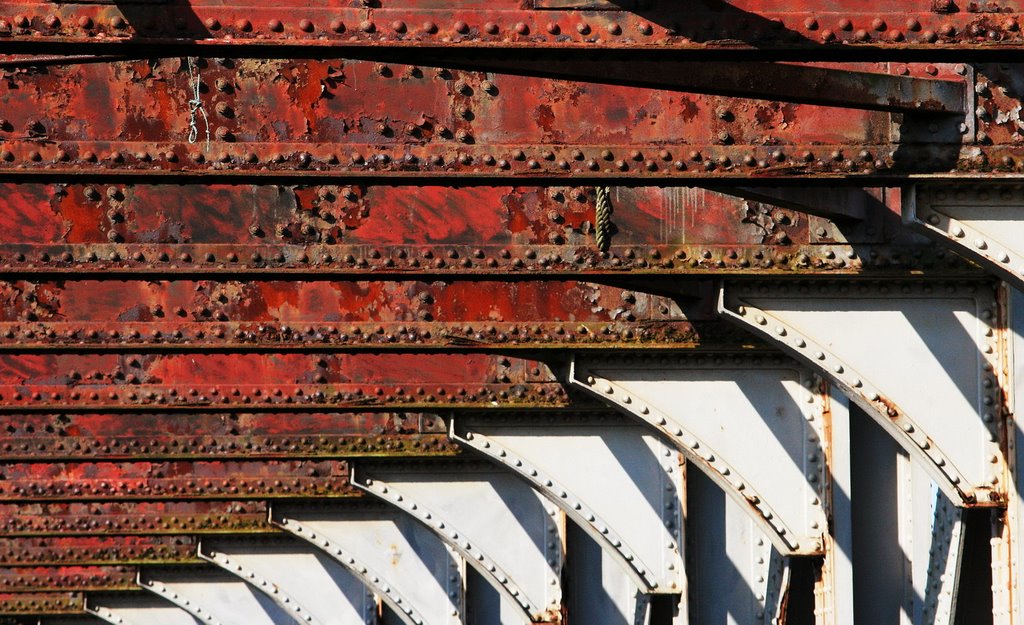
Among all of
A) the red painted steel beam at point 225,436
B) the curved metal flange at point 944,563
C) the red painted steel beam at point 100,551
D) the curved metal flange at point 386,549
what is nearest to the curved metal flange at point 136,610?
the red painted steel beam at point 100,551

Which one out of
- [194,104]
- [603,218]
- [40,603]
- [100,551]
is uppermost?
[194,104]

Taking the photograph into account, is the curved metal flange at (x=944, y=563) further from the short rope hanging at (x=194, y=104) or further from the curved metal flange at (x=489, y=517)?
the curved metal flange at (x=489, y=517)

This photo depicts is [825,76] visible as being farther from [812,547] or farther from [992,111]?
[812,547]

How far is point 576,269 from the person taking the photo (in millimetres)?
12102

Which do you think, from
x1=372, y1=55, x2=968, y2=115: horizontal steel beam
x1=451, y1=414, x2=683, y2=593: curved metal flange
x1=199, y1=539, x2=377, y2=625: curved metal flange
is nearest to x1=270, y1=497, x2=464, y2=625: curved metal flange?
x1=199, y1=539, x2=377, y2=625: curved metal flange

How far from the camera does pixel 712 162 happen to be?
31.3 feet

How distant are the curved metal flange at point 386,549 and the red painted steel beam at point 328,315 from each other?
11.2 m

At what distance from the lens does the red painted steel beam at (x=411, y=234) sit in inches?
449

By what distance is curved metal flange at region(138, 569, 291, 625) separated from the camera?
33000 mm

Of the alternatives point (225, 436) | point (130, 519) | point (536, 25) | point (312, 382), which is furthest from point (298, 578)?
point (536, 25)

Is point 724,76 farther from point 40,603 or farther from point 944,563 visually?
point 40,603

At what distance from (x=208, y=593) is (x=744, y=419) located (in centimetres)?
1982

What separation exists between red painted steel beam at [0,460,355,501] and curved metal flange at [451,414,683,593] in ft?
15.4

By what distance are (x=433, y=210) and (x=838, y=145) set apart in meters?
3.00
